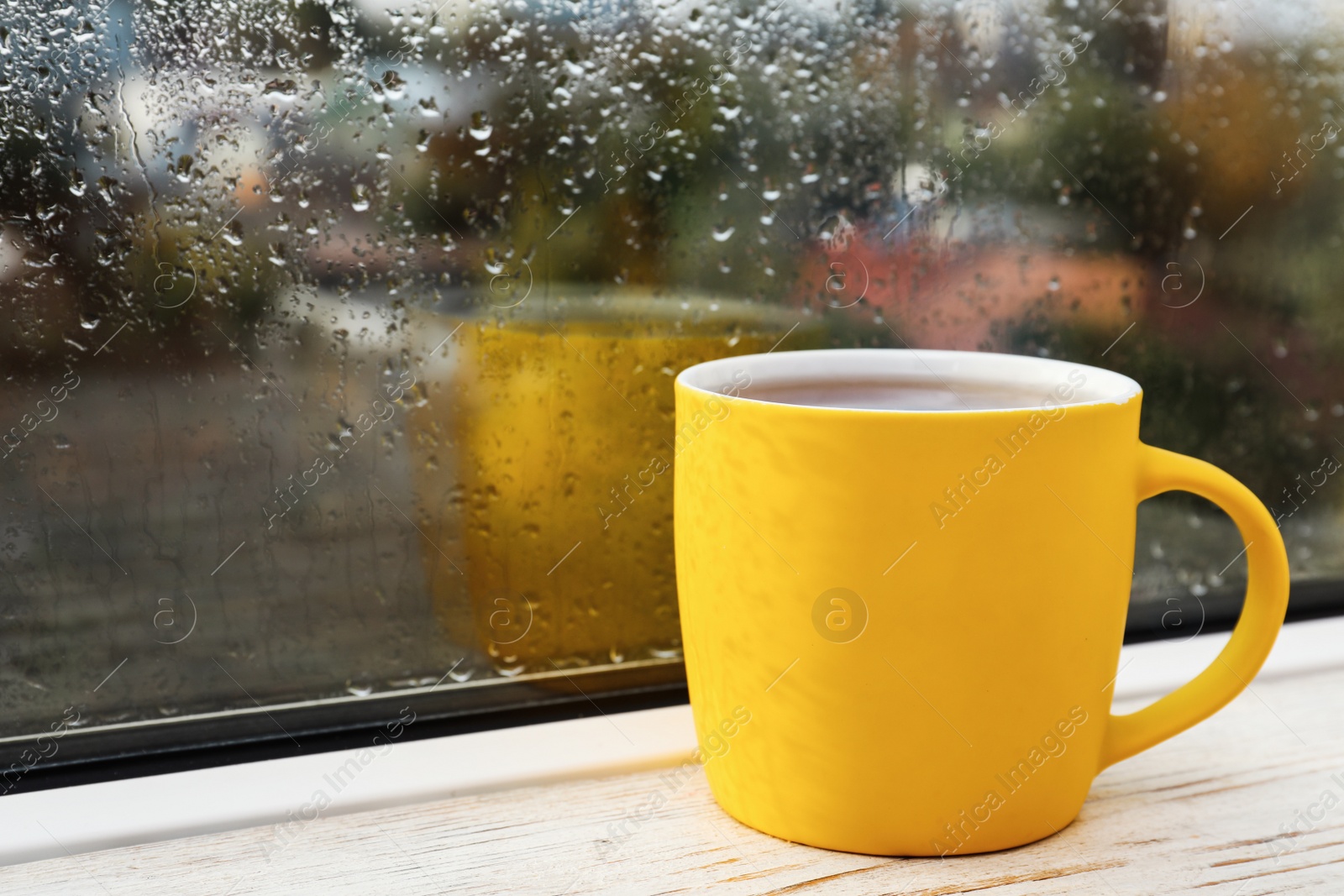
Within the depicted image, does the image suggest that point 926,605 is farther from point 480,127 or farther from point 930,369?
point 480,127

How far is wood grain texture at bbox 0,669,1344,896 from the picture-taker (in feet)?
1.41

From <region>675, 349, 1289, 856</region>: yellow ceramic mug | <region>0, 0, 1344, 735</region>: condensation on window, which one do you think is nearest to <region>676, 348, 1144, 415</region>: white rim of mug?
<region>675, 349, 1289, 856</region>: yellow ceramic mug

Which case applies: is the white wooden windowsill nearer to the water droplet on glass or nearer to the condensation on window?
the condensation on window

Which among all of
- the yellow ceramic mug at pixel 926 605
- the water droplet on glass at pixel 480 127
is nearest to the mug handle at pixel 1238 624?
the yellow ceramic mug at pixel 926 605

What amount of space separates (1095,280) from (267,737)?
0.55 m

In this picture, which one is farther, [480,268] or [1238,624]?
[480,268]

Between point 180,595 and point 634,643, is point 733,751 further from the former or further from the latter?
point 180,595

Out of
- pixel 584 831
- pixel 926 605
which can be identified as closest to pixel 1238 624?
pixel 926 605

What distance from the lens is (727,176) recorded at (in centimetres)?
60

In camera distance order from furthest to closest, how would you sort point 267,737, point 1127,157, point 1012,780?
point 1127,157 → point 267,737 → point 1012,780

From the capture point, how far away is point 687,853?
1.49 ft

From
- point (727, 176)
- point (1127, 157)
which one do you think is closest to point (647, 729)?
point (727, 176)

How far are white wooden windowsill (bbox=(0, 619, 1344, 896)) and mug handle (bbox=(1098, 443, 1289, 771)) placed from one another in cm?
4

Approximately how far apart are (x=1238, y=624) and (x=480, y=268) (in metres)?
0.40
